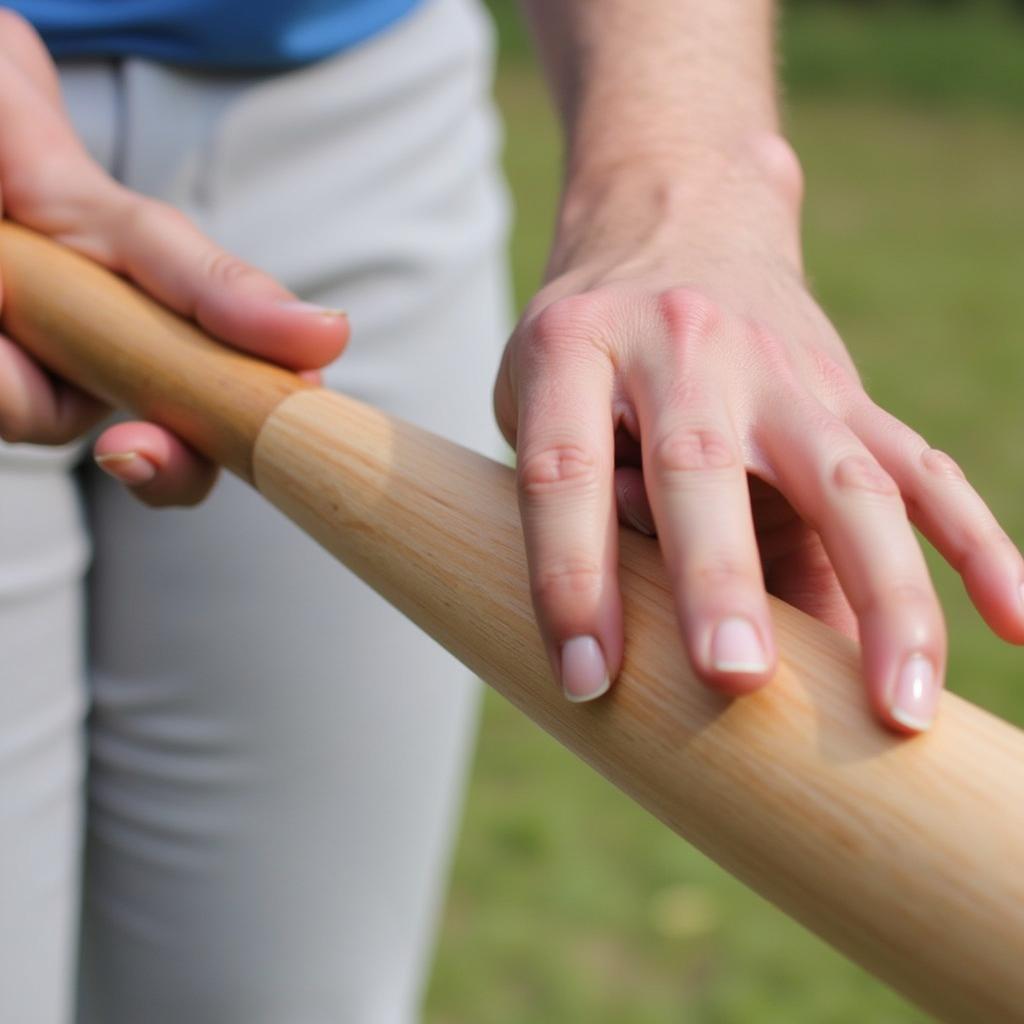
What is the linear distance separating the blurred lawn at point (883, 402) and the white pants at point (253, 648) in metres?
1.15

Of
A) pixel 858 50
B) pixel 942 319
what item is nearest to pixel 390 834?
pixel 942 319

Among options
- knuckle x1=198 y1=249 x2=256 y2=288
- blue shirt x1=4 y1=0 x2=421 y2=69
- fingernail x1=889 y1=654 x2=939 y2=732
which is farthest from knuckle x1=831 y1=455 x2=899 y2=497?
blue shirt x1=4 y1=0 x2=421 y2=69

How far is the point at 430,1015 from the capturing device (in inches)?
106

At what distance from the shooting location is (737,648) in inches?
29.8

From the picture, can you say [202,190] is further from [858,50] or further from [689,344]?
[858,50]

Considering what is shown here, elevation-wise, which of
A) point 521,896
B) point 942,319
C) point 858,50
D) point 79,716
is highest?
point 79,716

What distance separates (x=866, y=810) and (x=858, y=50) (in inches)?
504

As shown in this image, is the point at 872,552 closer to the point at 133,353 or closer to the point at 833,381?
the point at 833,381

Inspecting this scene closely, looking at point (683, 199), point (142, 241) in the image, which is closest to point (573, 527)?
A: point (683, 199)

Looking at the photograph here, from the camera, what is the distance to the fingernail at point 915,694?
0.75 m

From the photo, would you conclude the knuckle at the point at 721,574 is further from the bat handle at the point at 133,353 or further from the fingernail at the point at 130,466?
the fingernail at the point at 130,466

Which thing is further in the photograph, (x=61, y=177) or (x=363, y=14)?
(x=363, y=14)

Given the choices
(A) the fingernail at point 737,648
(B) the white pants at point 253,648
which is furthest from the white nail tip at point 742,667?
(B) the white pants at point 253,648

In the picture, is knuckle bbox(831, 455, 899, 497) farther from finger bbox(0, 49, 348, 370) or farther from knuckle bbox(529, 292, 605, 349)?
finger bbox(0, 49, 348, 370)
